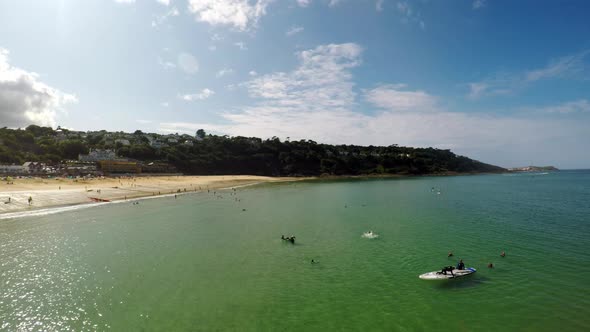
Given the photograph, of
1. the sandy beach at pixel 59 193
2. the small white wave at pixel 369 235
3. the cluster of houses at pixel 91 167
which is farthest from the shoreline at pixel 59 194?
the small white wave at pixel 369 235

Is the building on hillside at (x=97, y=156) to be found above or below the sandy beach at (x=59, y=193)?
above

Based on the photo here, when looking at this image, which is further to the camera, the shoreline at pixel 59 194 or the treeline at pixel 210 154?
the treeline at pixel 210 154

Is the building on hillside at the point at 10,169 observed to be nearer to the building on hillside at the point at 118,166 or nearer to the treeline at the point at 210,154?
the treeline at the point at 210,154

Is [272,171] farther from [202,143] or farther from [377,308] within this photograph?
[377,308]

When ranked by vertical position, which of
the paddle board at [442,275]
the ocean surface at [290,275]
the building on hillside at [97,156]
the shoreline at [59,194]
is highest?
the building on hillside at [97,156]

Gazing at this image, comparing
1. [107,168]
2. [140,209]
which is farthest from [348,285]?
[107,168]

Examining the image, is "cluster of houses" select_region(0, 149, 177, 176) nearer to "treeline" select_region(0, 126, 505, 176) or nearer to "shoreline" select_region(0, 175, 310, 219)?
"treeline" select_region(0, 126, 505, 176)

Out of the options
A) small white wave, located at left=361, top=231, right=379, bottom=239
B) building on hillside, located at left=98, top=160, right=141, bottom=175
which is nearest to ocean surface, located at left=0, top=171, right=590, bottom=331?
small white wave, located at left=361, top=231, right=379, bottom=239
